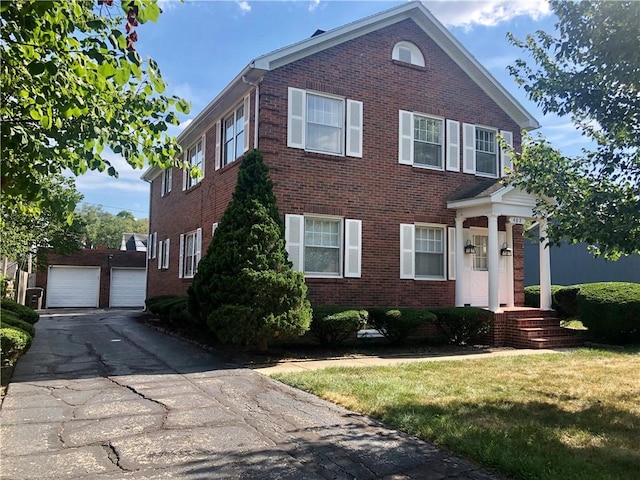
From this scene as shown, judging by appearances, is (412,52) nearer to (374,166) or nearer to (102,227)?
(374,166)

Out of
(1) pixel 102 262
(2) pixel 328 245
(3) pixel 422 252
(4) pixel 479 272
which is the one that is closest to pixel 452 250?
(3) pixel 422 252

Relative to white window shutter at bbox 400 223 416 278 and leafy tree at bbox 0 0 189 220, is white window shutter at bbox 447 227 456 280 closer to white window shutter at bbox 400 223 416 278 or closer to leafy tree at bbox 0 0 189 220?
white window shutter at bbox 400 223 416 278

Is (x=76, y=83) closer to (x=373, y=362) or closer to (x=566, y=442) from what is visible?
(x=566, y=442)

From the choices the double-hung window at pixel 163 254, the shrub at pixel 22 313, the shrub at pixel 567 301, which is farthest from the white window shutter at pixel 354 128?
the double-hung window at pixel 163 254

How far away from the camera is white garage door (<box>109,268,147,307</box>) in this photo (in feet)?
95.3

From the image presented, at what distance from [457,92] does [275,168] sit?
6087 mm

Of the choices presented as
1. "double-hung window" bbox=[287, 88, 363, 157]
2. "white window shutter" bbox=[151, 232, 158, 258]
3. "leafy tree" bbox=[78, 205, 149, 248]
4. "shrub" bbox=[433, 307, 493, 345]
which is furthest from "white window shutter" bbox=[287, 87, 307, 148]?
"leafy tree" bbox=[78, 205, 149, 248]

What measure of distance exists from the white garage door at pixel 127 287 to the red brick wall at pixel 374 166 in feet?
53.1

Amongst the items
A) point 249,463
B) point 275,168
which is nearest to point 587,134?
point 249,463

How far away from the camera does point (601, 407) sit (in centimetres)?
666

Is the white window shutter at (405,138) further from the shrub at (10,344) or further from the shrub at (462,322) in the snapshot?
the shrub at (10,344)

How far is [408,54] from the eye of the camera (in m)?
14.1

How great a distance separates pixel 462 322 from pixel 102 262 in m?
22.4

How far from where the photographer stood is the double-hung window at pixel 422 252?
44.0 feet
